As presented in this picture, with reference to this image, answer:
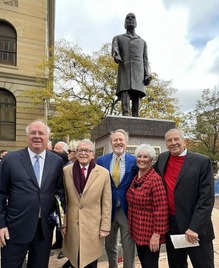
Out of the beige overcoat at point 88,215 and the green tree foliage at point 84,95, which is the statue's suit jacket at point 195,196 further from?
the green tree foliage at point 84,95

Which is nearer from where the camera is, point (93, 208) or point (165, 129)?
point (93, 208)

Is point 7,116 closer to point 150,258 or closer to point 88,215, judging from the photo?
point 88,215

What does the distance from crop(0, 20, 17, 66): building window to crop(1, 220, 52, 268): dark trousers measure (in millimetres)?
16424

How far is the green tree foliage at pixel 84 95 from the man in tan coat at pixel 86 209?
44.4 feet

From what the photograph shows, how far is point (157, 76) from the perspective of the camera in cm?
1958

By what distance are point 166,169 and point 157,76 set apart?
17.4 meters

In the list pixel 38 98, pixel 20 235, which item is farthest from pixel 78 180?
pixel 38 98

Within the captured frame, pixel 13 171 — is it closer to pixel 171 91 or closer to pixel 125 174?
pixel 125 174

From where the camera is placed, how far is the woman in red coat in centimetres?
273

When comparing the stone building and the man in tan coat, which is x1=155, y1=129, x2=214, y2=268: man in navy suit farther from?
the stone building

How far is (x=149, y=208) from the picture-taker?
9.20 ft

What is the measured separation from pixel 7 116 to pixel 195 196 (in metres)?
16.1

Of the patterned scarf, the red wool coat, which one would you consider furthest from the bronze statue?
the red wool coat

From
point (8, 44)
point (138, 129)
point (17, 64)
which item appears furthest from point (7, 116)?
point (138, 129)
